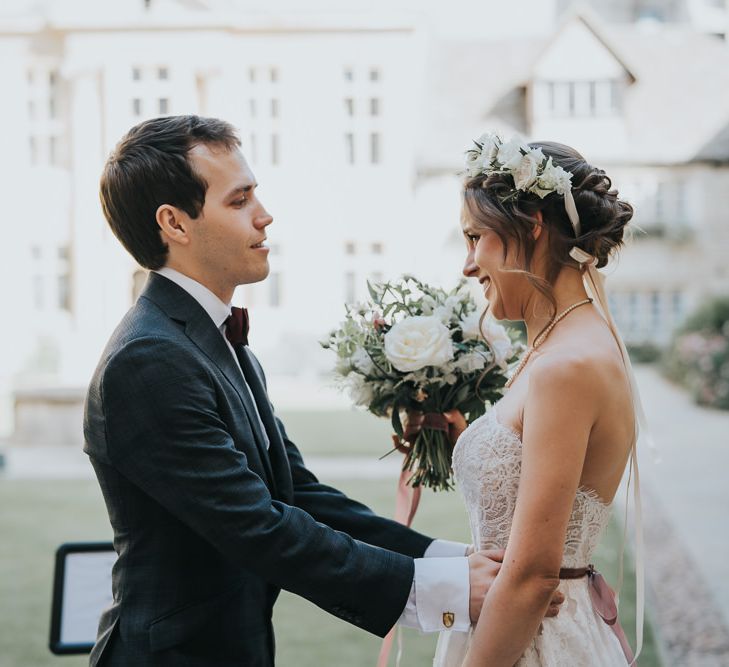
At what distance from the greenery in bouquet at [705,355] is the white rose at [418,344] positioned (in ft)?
47.6

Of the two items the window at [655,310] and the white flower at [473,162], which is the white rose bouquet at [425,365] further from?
the window at [655,310]

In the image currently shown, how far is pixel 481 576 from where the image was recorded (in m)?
2.24

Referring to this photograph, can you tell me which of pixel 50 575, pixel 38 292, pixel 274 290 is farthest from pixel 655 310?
pixel 50 575

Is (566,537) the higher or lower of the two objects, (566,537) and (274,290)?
the lower

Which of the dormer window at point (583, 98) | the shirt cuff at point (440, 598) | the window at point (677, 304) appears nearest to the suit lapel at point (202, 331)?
the shirt cuff at point (440, 598)

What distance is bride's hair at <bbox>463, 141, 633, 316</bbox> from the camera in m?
2.20

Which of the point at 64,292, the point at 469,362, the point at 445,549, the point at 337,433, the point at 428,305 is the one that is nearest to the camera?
the point at 445,549

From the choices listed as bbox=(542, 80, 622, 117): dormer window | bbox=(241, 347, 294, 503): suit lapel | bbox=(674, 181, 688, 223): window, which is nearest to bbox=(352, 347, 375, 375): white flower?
bbox=(241, 347, 294, 503): suit lapel

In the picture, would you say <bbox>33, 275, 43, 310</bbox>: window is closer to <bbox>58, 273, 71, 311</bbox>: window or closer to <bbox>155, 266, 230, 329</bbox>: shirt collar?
<bbox>58, 273, 71, 311</bbox>: window

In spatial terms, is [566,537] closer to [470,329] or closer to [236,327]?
[470,329]

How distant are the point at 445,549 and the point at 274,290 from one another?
19959 millimetres

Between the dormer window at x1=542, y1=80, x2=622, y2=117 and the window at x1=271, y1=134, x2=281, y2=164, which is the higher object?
the dormer window at x1=542, y1=80, x2=622, y2=117

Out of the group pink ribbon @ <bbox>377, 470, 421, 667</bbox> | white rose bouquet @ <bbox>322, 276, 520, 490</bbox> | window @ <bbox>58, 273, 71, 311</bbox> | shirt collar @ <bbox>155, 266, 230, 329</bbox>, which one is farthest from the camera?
window @ <bbox>58, 273, 71, 311</bbox>

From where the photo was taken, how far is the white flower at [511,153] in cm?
219
